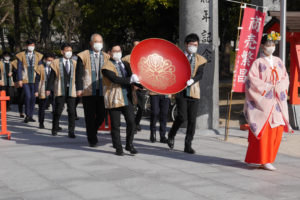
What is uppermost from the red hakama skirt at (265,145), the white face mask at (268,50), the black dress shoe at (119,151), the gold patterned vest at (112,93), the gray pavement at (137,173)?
the white face mask at (268,50)

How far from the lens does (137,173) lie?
6.79 m

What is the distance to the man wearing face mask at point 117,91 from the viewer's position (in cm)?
779

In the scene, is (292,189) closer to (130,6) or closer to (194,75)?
(194,75)

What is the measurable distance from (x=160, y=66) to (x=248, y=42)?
2772 mm

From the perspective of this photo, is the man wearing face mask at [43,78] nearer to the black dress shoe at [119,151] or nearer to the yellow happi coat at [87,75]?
the yellow happi coat at [87,75]

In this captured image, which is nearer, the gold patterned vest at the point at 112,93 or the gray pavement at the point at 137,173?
the gray pavement at the point at 137,173

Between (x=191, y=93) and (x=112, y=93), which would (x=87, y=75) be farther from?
(x=191, y=93)

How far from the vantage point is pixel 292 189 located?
6086 mm

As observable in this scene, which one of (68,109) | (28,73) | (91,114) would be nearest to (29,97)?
(28,73)

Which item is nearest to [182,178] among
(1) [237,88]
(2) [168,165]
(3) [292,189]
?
(2) [168,165]

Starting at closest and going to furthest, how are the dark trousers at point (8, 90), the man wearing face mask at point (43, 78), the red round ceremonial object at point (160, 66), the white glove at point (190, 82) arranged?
the red round ceremonial object at point (160, 66) → the white glove at point (190, 82) → the man wearing face mask at point (43, 78) → the dark trousers at point (8, 90)

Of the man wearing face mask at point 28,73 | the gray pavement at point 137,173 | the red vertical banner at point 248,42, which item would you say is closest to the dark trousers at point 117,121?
the gray pavement at point 137,173

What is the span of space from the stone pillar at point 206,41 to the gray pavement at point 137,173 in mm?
1415

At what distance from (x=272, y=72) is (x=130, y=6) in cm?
1236
